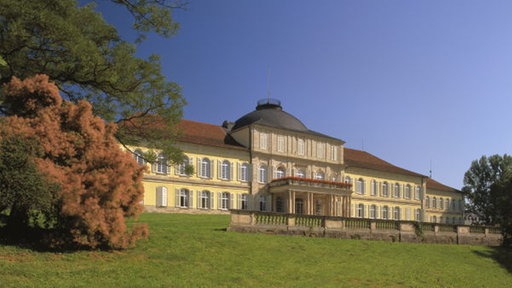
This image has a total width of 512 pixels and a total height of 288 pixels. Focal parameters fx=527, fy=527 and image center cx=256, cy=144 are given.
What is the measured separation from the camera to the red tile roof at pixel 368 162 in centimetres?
5988

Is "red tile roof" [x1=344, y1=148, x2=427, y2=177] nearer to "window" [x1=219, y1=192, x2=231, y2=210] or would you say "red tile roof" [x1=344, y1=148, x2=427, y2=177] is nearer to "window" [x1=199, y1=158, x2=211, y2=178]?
"window" [x1=219, y1=192, x2=231, y2=210]

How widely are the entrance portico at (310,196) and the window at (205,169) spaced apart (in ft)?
22.0

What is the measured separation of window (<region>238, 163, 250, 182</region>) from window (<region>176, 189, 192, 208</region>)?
573cm

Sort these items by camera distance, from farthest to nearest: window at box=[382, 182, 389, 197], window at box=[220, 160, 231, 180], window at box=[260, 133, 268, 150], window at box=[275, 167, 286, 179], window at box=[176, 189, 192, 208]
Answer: window at box=[382, 182, 389, 197], window at box=[275, 167, 286, 179], window at box=[260, 133, 268, 150], window at box=[220, 160, 231, 180], window at box=[176, 189, 192, 208]

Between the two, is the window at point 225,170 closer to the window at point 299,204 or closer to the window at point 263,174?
the window at point 263,174

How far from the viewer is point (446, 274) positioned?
2005 centimetres

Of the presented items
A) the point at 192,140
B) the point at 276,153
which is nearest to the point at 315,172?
the point at 276,153

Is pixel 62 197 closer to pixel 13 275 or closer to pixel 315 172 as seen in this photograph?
pixel 13 275

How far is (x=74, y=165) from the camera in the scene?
15.8 metres

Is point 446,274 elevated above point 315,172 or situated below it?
below

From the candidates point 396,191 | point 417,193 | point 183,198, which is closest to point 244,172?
point 183,198

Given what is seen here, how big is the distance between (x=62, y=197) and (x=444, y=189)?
62.4m

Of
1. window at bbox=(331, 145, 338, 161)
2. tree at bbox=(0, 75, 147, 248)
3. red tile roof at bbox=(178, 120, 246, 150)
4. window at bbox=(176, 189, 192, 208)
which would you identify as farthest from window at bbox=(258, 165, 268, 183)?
tree at bbox=(0, 75, 147, 248)

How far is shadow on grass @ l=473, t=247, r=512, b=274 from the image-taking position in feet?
82.4
